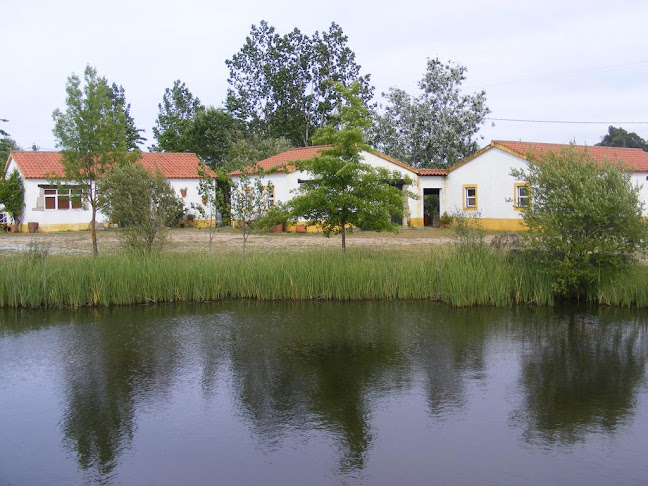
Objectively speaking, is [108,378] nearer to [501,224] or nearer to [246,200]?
[246,200]

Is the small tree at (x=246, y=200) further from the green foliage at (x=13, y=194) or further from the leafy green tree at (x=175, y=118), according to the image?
the leafy green tree at (x=175, y=118)

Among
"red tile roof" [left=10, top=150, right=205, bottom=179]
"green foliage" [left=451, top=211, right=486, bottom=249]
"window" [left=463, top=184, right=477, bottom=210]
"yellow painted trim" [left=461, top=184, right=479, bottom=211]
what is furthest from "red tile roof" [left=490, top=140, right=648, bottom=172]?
"red tile roof" [left=10, top=150, right=205, bottom=179]

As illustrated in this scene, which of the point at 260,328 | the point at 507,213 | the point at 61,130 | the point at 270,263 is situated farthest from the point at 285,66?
the point at 260,328

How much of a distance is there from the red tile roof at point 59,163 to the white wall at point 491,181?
13222 millimetres

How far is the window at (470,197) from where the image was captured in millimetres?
32531

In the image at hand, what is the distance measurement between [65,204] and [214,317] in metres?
24.5

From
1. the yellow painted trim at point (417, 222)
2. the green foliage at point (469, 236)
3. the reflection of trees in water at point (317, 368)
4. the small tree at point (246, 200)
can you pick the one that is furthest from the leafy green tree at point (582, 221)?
the yellow painted trim at point (417, 222)

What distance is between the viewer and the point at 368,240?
1026 inches

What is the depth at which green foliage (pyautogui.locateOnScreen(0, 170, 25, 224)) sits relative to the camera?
32406 mm

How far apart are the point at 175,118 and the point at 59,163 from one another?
61.3 feet

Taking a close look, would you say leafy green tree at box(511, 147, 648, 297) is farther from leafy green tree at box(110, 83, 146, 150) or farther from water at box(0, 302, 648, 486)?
leafy green tree at box(110, 83, 146, 150)

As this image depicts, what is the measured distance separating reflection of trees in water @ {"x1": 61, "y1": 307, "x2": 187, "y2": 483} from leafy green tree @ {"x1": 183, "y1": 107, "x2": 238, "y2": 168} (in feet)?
119

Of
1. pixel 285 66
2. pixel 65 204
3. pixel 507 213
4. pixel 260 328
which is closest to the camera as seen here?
pixel 260 328

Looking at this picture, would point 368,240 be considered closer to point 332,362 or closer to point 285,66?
point 332,362
